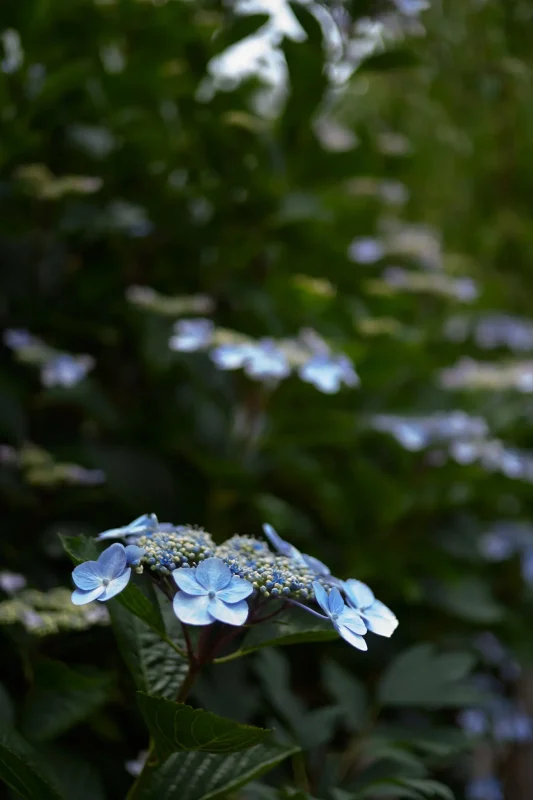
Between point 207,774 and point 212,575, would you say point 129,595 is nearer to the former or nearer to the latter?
point 212,575

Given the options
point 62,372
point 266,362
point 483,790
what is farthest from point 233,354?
point 483,790

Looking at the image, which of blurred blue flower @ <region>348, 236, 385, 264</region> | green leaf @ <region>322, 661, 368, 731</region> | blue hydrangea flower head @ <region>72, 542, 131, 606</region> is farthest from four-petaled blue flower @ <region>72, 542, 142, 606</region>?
blurred blue flower @ <region>348, 236, 385, 264</region>

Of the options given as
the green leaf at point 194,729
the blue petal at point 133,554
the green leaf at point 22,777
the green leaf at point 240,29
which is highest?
the green leaf at point 240,29

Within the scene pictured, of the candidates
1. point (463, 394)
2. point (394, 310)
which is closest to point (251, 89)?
point (394, 310)

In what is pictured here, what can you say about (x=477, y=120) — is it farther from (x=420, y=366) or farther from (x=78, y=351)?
(x=78, y=351)

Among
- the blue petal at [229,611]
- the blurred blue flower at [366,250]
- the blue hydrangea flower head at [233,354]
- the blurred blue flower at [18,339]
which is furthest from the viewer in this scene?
the blurred blue flower at [366,250]

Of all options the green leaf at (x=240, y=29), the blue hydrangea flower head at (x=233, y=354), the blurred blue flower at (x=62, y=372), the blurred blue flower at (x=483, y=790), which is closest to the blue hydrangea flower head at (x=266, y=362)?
the blue hydrangea flower head at (x=233, y=354)

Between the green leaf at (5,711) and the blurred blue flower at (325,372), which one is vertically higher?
the blurred blue flower at (325,372)

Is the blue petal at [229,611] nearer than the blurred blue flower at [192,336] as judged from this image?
Yes

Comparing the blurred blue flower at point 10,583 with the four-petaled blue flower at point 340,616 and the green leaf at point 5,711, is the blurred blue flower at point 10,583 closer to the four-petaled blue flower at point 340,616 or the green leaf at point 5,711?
the green leaf at point 5,711
